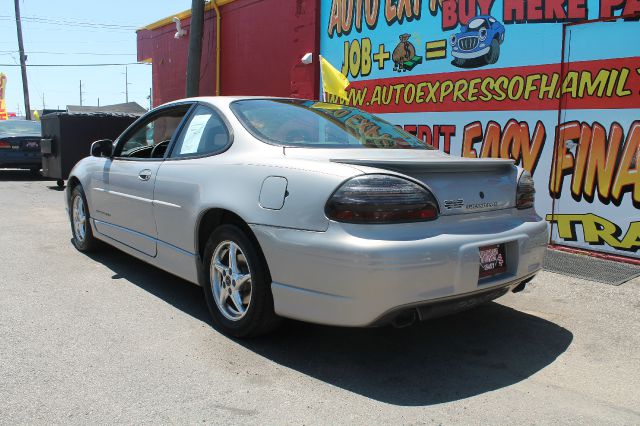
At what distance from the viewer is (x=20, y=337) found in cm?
359

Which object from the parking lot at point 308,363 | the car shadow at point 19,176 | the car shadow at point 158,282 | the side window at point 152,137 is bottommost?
the car shadow at point 19,176

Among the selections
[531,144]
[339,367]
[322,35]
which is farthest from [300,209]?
[322,35]

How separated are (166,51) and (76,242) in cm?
1063

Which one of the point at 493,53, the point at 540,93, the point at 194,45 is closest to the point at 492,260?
the point at 540,93

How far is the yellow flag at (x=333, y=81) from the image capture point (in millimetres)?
8609

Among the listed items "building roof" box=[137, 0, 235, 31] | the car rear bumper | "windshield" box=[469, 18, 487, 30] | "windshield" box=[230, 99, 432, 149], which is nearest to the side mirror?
"windshield" box=[230, 99, 432, 149]

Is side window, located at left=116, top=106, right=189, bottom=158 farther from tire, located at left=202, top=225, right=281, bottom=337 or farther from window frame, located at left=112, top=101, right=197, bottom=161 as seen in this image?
tire, located at left=202, top=225, right=281, bottom=337

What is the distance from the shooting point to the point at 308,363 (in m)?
3.27

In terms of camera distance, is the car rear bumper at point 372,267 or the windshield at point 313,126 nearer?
the car rear bumper at point 372,267

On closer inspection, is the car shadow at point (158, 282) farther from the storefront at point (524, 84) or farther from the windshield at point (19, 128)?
the windshield at point (19, 128)

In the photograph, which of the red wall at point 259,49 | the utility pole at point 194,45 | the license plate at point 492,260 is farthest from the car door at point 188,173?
the utility pole at point 194,45

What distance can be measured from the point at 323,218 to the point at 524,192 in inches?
59.1

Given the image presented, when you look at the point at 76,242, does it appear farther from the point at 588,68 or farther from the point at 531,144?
the point at 588,68

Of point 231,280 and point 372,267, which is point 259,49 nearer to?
point 231,280
